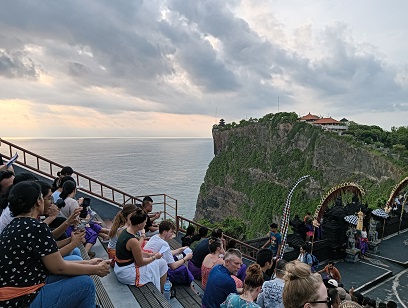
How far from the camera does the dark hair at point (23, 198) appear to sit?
2307 millimetres

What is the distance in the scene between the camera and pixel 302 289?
2.14 meters

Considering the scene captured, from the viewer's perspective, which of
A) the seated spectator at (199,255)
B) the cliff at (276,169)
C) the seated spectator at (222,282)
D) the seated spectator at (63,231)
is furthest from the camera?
the cliff at (276,169)

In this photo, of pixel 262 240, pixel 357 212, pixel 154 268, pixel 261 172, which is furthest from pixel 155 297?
pixel 261 172

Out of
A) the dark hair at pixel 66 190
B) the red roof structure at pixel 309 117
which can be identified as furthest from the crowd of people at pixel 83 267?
the red roof structure at pixel 309 117

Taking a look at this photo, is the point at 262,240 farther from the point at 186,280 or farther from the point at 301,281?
the point at 301,281

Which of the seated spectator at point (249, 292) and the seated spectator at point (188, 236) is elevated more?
the seated spectator at point (249, 292)

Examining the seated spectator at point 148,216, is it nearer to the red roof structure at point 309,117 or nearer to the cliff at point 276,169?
the cliff at point 276,169

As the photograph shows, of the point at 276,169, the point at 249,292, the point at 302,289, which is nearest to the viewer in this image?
the point at 302,289

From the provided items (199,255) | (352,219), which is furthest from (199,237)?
(352,219)

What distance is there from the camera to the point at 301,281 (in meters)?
2.18

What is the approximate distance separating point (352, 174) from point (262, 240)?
31826 millimetres

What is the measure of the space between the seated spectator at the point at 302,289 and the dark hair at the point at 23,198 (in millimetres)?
2147

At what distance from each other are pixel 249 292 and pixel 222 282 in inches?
18.4

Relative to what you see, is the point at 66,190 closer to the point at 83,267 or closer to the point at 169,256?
the point at 169,256
